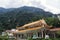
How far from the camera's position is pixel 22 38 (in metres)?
18.8

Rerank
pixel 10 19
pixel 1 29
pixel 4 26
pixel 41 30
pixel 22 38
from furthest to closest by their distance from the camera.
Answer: pixel 10 19 → pixel 4 26 → pixel 1 29 → pixel 22 38 → pixel 41 30

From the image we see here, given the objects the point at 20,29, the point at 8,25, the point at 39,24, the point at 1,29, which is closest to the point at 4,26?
the point at 8,25

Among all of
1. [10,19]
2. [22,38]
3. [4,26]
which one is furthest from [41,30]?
[10,19]

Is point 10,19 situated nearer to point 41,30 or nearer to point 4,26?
point 4,26

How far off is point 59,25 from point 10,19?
28.1ft

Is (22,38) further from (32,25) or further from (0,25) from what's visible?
(0,25)

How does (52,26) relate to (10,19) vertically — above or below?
below

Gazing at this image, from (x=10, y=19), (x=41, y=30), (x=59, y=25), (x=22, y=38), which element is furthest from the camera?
(x=10, y=19)

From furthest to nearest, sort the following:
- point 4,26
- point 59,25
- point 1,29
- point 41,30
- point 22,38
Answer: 1. point 4,26
2. point 1,29
3. point 59,25
4. point 22,38
5. point 41,30

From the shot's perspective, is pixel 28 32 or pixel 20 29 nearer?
pixel 28 32

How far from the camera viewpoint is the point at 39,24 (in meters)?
19.0

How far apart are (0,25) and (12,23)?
2.19 meters

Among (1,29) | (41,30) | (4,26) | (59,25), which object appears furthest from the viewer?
(4,26)

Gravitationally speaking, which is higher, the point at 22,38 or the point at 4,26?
the point at 4,26
